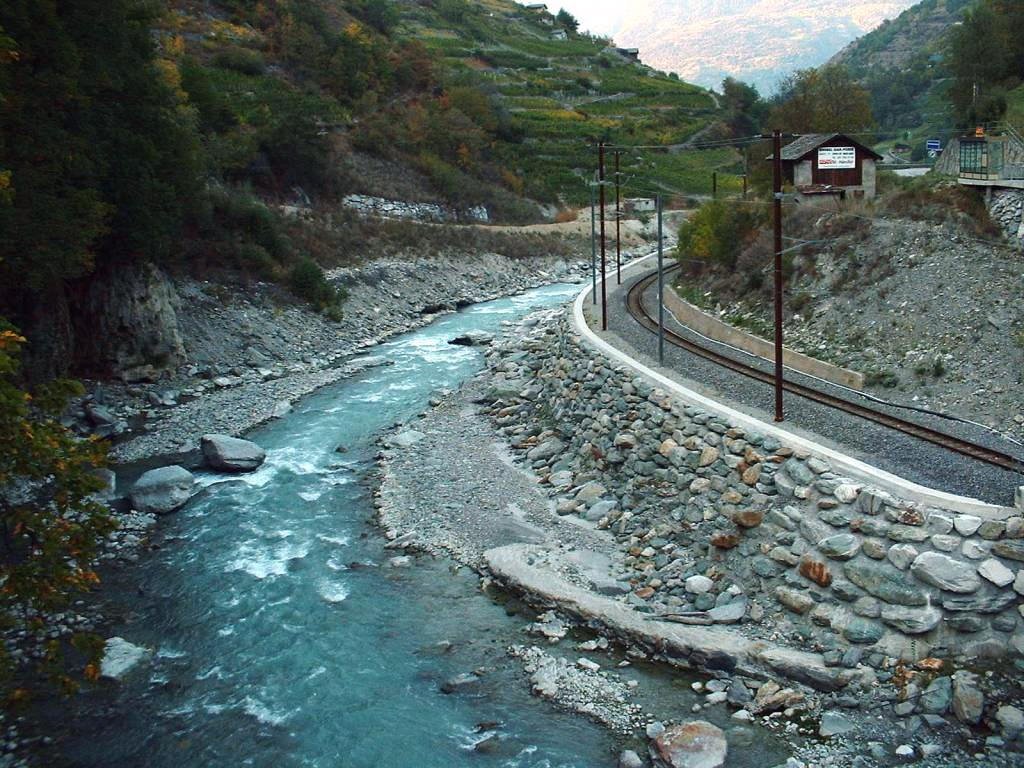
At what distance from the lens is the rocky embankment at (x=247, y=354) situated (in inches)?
1083

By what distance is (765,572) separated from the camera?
15.5m

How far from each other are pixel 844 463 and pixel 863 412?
12.2 feet

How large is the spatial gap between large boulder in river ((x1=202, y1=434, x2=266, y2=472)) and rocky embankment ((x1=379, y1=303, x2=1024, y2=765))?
4.01 m

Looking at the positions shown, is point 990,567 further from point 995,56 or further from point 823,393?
point 995,56

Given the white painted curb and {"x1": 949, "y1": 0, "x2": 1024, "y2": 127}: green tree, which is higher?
{"x1": 949, "y1": 0, "x2": 1024, "y2": 127}: green tree

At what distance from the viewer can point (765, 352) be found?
84.4 feet

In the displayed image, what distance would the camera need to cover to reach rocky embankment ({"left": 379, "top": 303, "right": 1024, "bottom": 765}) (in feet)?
41.1

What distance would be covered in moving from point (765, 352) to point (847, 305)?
2.64 m

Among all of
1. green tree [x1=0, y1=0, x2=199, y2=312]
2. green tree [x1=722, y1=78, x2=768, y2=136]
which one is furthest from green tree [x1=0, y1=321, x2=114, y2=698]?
green tree [x1=722, y1=78, x2=768, y2=136]

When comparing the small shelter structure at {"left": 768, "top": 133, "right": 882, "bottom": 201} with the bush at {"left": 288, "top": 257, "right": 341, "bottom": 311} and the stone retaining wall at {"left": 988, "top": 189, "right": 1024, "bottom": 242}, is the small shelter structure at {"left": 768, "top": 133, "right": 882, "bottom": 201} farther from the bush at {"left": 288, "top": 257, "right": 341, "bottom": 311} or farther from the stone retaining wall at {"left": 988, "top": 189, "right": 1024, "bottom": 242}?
the bush at {"left": 288, "top": 257, "right": 341, "bottom": 311}

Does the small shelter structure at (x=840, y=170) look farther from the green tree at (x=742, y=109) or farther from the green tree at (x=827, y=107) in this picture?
the green tree at (x=742, y=109)

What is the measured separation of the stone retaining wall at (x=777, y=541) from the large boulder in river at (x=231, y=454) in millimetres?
7809

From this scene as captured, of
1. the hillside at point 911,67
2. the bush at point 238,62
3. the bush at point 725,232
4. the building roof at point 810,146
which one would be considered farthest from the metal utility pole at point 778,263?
the bush at point 238,62

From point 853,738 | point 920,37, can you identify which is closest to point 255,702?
point 853,738
